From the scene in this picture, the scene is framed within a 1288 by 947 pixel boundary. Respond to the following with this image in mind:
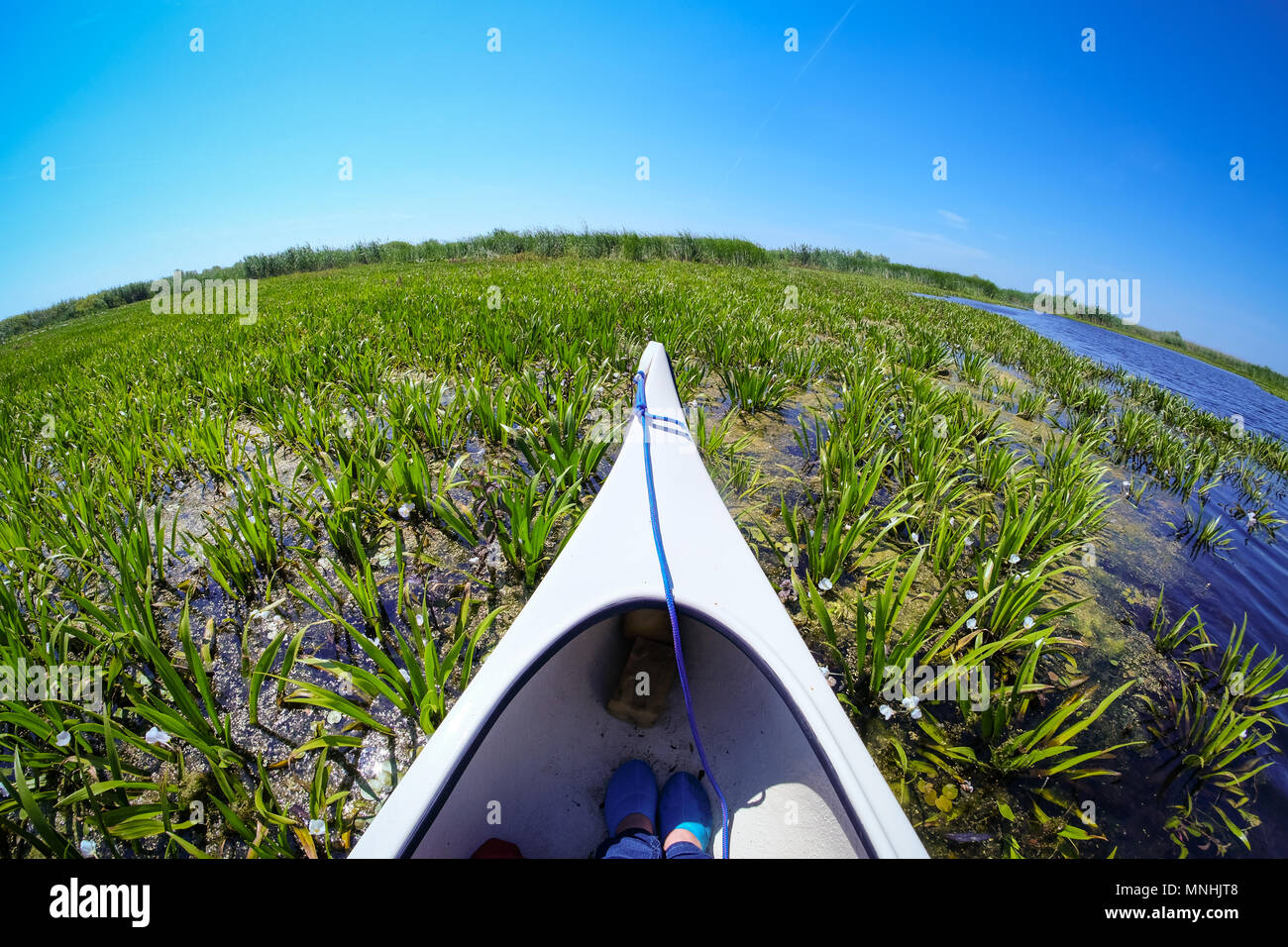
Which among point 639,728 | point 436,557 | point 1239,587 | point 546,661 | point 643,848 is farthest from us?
point 1239,587

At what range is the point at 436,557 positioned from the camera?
223cm

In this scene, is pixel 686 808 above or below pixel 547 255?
below

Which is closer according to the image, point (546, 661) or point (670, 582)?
point (546, 661)

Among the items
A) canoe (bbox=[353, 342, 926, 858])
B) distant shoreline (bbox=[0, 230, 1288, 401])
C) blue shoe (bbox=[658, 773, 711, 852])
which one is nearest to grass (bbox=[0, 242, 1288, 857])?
canoe (bbox=[353, 342, 926, 858])

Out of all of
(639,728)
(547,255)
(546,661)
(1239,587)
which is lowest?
(639,728)

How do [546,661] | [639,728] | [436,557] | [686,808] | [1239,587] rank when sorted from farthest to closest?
[1239,587] → [436,557] → [639,728] → [686,808] → [546,661]

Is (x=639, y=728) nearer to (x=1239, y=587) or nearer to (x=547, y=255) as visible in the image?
(x=1239, y=587)

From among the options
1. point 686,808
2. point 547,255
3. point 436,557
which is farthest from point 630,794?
point 547,255

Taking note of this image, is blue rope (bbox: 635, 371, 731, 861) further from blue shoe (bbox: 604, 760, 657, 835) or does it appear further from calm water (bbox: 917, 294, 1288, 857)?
calm water (bbox: 917, 294, 1288, 857)

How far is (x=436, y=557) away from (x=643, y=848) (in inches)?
60.1

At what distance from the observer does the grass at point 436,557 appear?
1.37 metres

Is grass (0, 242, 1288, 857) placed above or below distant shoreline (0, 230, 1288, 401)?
below

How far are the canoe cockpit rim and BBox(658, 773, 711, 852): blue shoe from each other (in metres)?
0.11

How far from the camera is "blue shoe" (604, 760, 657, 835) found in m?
1.58
